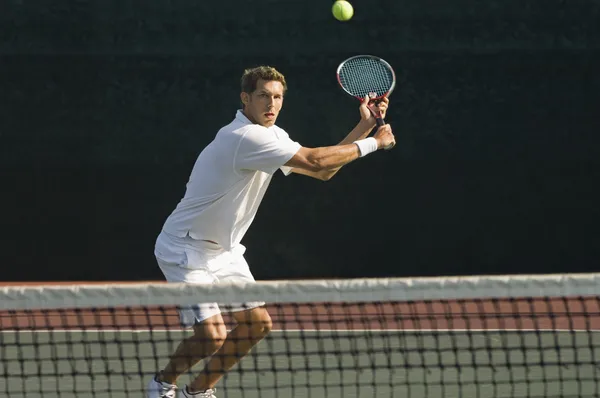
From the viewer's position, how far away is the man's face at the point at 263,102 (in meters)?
4.99

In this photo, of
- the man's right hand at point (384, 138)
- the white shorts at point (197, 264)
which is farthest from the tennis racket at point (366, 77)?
the white shorts at point (197, 264)

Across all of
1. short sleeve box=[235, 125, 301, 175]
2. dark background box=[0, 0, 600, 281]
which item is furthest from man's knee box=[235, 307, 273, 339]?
dark background box=[0, 0, 600, 281]

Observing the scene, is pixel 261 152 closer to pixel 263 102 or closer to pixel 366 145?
pixel 263 102

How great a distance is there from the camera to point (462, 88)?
988cm

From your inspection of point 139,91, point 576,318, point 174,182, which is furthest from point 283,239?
point 576,318

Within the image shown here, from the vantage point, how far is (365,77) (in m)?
6.16

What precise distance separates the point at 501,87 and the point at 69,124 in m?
3.58

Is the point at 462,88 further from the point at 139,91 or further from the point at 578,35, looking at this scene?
the point at 139,91

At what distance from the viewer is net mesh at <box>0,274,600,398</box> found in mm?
4160

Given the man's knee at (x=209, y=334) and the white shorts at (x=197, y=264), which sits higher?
the white shorts at (x=197, y=264)

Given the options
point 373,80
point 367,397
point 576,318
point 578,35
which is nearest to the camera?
point 367,397

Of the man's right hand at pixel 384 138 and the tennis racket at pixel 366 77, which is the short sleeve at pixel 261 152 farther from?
the tennis racket at pixel 366 77

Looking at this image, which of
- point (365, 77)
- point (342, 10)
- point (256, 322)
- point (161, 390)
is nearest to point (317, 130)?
point (342, 10)

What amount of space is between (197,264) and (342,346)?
216 cm
